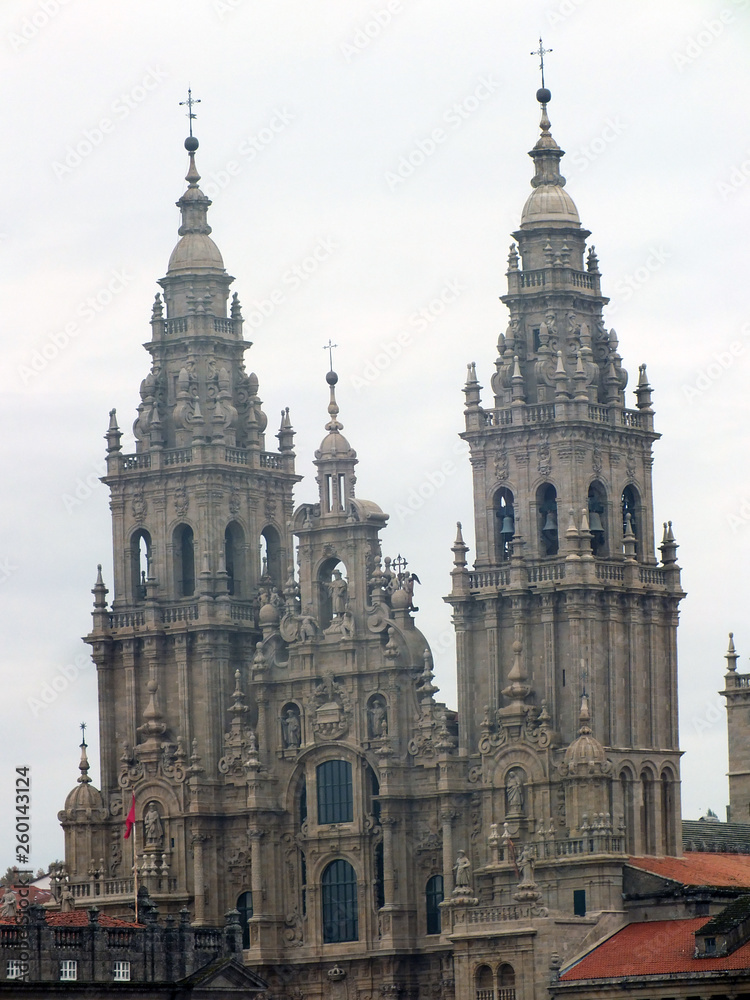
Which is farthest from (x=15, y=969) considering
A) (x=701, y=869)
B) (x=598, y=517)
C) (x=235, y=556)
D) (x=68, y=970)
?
(x=235, y=556)

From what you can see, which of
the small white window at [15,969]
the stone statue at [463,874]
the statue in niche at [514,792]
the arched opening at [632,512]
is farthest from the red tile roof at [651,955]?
the small white window at [15,969]

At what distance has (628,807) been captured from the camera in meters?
120

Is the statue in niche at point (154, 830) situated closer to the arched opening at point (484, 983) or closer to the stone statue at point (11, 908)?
the stone statue at point (11, 908)

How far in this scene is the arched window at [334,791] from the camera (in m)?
127

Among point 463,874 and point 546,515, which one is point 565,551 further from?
point 463,874

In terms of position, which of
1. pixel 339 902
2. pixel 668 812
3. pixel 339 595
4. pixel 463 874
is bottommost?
pixel 339 902

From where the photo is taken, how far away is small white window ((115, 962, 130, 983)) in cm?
11069

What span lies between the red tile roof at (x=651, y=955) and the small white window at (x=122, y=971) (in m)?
15.6

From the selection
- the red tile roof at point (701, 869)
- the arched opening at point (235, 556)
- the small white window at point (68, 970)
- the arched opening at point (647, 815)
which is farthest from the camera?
the arched opening at point (235, 556)

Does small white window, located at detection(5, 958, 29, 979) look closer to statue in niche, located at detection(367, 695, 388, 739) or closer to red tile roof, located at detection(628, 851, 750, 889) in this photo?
statue in niche, located at detection(367, 695, 388, 739)

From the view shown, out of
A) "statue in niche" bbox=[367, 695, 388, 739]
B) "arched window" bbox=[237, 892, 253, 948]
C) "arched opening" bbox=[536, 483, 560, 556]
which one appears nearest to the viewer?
"arched opening" bbox=[536, 483, 560, 556]

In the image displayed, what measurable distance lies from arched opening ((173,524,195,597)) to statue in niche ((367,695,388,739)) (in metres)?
10.7

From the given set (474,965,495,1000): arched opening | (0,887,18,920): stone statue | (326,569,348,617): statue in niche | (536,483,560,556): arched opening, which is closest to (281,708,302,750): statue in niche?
(326,569,348,617): statue in niche

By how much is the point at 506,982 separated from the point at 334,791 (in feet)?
44.6
